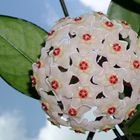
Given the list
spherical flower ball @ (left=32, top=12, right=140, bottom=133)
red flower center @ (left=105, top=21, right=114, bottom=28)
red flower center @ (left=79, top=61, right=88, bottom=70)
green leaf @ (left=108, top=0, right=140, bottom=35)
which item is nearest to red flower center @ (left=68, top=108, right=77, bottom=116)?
spherical flower ball @ (left=32, top=12, right=140, bottom=133)

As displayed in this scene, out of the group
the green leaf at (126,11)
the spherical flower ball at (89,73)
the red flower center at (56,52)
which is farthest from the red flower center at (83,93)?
the green leaf at (126,11)

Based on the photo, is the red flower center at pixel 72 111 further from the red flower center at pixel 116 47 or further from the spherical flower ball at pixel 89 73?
the red flower center at pixel 116 47

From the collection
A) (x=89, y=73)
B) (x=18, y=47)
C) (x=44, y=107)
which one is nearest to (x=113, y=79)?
(x=89, y=73)

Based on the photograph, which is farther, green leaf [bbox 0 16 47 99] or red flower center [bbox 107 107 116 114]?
green leaf [bbox 0 16 47 99]

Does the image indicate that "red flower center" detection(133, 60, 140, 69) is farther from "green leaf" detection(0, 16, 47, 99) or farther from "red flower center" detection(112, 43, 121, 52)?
"green leaf" detection(0, 16, 47, 99)

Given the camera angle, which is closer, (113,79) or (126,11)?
(113,79)

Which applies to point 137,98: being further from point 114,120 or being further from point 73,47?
point 73,47

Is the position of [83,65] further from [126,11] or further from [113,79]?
[126,11]
